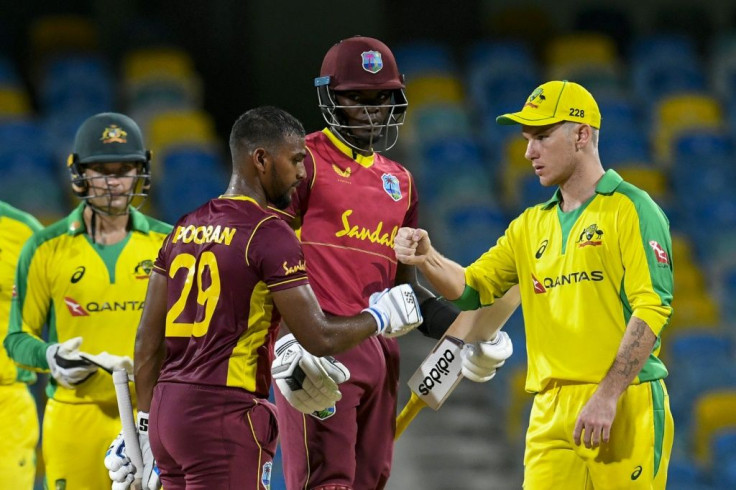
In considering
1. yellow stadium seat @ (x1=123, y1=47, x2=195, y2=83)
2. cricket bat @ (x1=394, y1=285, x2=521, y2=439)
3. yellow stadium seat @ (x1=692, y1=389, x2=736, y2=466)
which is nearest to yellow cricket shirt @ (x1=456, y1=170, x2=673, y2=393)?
cricket bat @ (x1=394, y1=285, x2=521, y2=439)

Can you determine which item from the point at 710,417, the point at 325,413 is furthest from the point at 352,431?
the point at 710,417

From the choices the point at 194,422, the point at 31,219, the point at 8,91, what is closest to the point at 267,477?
the point at 194,422

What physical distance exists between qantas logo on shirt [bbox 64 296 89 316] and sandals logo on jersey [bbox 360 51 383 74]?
5.06 feet

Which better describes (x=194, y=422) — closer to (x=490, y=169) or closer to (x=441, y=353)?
(x=441, y=353)

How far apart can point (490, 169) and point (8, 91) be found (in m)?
3.98

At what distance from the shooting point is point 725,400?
8.84 meters

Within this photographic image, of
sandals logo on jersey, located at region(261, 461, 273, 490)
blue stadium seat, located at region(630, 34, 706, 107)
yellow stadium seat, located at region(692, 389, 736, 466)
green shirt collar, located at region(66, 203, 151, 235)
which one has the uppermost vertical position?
blue stadium seat, located at region(630, 34, 706, 107)

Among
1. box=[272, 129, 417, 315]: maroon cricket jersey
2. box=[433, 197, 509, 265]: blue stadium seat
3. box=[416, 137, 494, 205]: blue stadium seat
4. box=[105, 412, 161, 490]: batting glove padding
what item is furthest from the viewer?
box=[416, 137, 494, 205]: blue stadium seat

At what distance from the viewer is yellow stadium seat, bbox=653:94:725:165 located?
38.4 ft

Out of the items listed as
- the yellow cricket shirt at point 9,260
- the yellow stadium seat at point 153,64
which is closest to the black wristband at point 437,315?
the yellow cricket shirt at point 9,260

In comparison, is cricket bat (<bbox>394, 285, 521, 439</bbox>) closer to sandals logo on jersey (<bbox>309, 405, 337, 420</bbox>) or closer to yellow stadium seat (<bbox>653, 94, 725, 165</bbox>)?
sandals logo on jersey (<bbox>309, 405, 337, 420</bbox>)

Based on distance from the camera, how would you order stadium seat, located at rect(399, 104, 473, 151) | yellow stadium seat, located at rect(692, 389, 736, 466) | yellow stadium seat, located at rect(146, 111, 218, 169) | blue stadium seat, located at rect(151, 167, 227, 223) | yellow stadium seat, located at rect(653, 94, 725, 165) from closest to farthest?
yellow stadium seat, located at rect(692, 389, 736, 466), blue stadium seat, located at rect(151, 167, 227, 223), yellow stadium seat, located at rect(146, 111, 218, 169), stadium seat, located at rect(399, 104, 473, 151), yellow stadium seat, located at rect(653, 94, 725, 165)

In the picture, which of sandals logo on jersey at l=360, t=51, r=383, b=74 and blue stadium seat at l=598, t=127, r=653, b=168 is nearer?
sandals logo on jersey at l=360, t=51, r=383, b=74

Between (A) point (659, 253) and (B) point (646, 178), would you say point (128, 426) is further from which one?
(B) point (646, 178)
